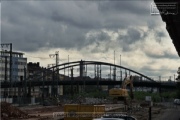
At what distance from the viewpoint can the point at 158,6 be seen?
2270 cm

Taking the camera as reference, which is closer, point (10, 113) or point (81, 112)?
point (81, 112)

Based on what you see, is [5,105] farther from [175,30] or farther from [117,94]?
[175,30]

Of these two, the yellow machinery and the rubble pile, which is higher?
the yellow machinery

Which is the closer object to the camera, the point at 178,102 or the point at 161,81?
the point at 178,102

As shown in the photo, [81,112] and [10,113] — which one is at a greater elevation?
[81,112]

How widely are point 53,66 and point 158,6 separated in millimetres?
153221

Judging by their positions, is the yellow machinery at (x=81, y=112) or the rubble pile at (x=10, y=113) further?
the rubble pile at (x=10, y=113)

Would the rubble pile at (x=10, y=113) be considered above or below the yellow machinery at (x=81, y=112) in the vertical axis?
below

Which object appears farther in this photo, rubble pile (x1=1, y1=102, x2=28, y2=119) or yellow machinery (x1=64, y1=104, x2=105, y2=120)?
rubble pile (x1=1, y1=102, x2=28, y2=119)

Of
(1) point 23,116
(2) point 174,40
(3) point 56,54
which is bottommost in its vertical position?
(1) point 23,116

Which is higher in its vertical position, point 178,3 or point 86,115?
point 178,3

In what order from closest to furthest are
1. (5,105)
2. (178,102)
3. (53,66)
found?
(5,105) < (178,102) < (53,66)

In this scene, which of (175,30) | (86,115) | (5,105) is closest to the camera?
(175,30)

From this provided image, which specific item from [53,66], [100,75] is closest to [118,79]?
[100,75]
